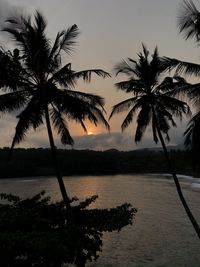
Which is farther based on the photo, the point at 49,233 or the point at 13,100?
the point at 13,100

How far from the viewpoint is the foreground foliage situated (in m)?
16.7

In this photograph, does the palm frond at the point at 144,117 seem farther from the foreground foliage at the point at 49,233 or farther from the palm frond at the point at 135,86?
the foreground foliage at the point at 49,233

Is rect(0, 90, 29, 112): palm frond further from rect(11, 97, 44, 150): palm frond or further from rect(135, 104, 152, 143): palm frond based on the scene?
rect(135, 104, 152, 143): palm frond

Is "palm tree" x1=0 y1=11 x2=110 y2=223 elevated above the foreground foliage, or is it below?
above

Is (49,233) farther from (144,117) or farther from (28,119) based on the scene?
(144,117)

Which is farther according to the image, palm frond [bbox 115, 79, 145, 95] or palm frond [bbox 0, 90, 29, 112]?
palm frond [bbox 115, 79, 145, 95]

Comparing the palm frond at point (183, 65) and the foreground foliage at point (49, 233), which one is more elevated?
the palm frond at point (183, 65)

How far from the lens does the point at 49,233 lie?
18.1 metres

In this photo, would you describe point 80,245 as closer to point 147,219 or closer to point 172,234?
point 172,234

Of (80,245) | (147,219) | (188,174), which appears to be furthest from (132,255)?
(188,174)

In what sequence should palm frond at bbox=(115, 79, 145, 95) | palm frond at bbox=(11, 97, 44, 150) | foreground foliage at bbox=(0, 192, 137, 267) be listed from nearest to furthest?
foreground foliage at bbox=(0, 192, 137, 267), palm frond at bbox=(11, 97, 44, 150), palm frond at bbox=(115, 79, 145, 95)

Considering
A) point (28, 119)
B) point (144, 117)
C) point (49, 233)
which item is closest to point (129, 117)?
point (144, 117)

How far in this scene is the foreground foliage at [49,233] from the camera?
1673 cm

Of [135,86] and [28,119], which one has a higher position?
[135,86]
